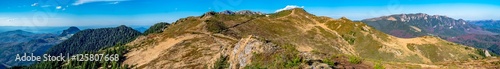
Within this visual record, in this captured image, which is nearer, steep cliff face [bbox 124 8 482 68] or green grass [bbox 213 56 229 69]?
steep cliff face [bbox 124 8 482 68]

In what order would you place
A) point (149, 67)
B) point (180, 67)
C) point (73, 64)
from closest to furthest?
point (180, 67) → point (149, 67) → point (73, 64)

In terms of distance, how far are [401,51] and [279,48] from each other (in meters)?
112

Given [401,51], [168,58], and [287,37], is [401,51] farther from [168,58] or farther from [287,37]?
[168,58]

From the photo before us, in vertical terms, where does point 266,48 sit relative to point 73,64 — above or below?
above

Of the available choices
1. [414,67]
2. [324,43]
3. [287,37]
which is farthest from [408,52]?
[414,67]

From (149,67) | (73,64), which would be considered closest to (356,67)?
(149,67)

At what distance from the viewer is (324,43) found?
177 m

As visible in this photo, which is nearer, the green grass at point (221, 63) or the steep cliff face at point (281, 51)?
the steep cliff face at point (281, 51)

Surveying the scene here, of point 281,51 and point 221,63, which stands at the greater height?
point 281,51

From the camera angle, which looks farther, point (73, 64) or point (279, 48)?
point (73, 64)

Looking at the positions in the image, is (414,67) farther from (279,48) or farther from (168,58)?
(168,58)

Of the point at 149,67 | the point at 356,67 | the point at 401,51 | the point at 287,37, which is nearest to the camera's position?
the point at 356,67

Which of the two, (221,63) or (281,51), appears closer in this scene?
(281,51)

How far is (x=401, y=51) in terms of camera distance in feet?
560
